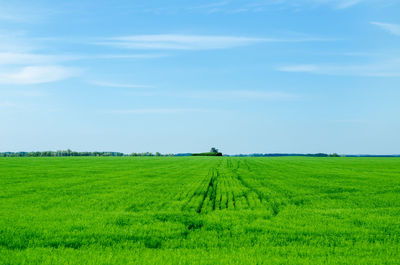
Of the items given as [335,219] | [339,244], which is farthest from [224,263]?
[335,219]

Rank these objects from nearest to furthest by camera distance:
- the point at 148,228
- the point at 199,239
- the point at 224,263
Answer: the point at 224,263 → the point at 199,239 → the point at 148,228

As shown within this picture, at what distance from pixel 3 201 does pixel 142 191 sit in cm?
848

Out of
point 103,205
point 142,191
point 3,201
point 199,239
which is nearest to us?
point 199,239

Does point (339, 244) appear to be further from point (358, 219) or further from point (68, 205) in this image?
point (68, 205)

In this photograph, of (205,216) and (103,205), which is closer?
(205,216)

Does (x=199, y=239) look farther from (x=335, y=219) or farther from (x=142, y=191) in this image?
(x=142, y=191)

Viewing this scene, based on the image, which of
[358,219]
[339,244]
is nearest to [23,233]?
[339,244]

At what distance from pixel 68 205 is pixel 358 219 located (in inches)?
560

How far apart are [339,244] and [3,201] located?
58.4 feet

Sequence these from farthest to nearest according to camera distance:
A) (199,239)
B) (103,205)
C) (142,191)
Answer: (142,191)
(103,205)
(199,239)

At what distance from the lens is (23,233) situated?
1178 cm

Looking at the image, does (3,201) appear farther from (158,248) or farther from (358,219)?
(358,219)

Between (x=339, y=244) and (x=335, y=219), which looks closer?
(x=339, y=244)

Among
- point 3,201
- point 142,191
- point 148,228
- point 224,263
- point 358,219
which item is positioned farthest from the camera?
point 142,191
